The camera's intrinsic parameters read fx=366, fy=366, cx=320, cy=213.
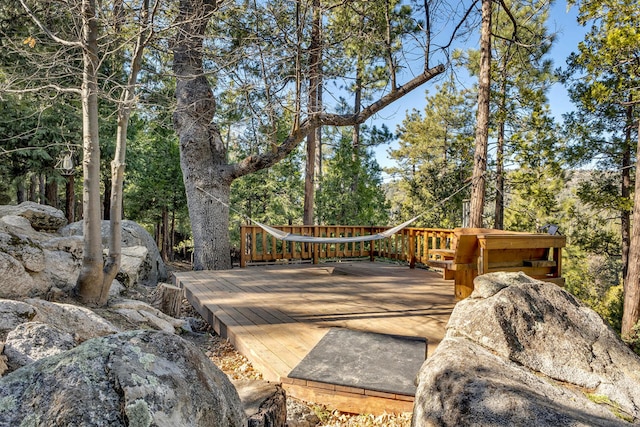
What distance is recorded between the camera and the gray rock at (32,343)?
4.26ft

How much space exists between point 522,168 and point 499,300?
10.7m

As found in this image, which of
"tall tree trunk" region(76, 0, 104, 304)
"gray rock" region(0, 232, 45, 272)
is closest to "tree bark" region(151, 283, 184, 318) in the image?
"tall tree trunk" region(76, 0, 104, 304)

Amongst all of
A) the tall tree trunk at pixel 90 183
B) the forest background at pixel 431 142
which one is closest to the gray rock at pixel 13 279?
the tall tree trunk at pixel 90 183

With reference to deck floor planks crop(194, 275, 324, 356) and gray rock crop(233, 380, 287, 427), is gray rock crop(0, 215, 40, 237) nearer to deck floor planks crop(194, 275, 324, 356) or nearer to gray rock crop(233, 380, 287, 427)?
deck floor planks crop(194, 275, 324, 356)

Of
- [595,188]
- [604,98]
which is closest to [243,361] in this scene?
[604,98]

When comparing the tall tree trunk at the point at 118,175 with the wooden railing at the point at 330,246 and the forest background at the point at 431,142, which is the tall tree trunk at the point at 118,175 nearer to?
the forest background at the point at 431,142

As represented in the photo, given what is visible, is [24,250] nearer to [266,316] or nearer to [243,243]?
[266,316]

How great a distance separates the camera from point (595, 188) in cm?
1009

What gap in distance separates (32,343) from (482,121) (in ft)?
17.4

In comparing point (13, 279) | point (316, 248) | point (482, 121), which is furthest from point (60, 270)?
point (482, 121)

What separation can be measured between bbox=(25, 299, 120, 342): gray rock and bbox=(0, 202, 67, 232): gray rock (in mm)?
4652

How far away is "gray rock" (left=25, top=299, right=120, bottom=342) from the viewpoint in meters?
2.03

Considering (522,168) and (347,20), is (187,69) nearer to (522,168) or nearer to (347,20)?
(347,20)

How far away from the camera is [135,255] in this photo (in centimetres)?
536
